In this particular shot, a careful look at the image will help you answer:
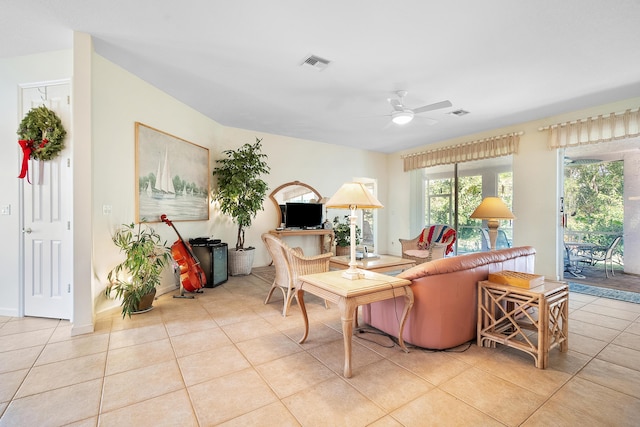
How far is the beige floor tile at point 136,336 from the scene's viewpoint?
97.4 inches

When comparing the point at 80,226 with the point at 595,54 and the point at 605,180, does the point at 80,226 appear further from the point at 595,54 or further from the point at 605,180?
the point at 605,180

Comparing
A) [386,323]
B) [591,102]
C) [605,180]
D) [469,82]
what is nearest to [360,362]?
[386,323]

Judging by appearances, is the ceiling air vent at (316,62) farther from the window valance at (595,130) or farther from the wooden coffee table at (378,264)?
the window valance at (595,130)

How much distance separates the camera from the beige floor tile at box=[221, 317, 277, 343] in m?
2.63

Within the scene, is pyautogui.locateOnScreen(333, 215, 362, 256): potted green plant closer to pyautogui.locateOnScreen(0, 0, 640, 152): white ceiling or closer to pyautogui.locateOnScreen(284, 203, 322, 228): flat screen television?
pyautogui.locateOnScreen(284, 203, 322, 228): flat screen television

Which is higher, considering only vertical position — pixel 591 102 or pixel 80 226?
pixel 591 102

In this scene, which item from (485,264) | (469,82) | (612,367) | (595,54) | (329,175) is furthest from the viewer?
(329,175)

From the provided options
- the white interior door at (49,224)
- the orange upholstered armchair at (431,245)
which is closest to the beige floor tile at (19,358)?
the white interior door at (49,224)

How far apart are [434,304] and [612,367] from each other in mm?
1305

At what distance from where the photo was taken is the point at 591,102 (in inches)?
158

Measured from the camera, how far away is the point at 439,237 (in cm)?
501

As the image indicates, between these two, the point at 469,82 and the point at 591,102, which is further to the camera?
the point at 591,102

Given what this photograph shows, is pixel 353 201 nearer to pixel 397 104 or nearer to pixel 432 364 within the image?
pixel 432 364

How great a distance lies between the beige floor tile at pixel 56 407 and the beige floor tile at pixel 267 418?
82 cm
